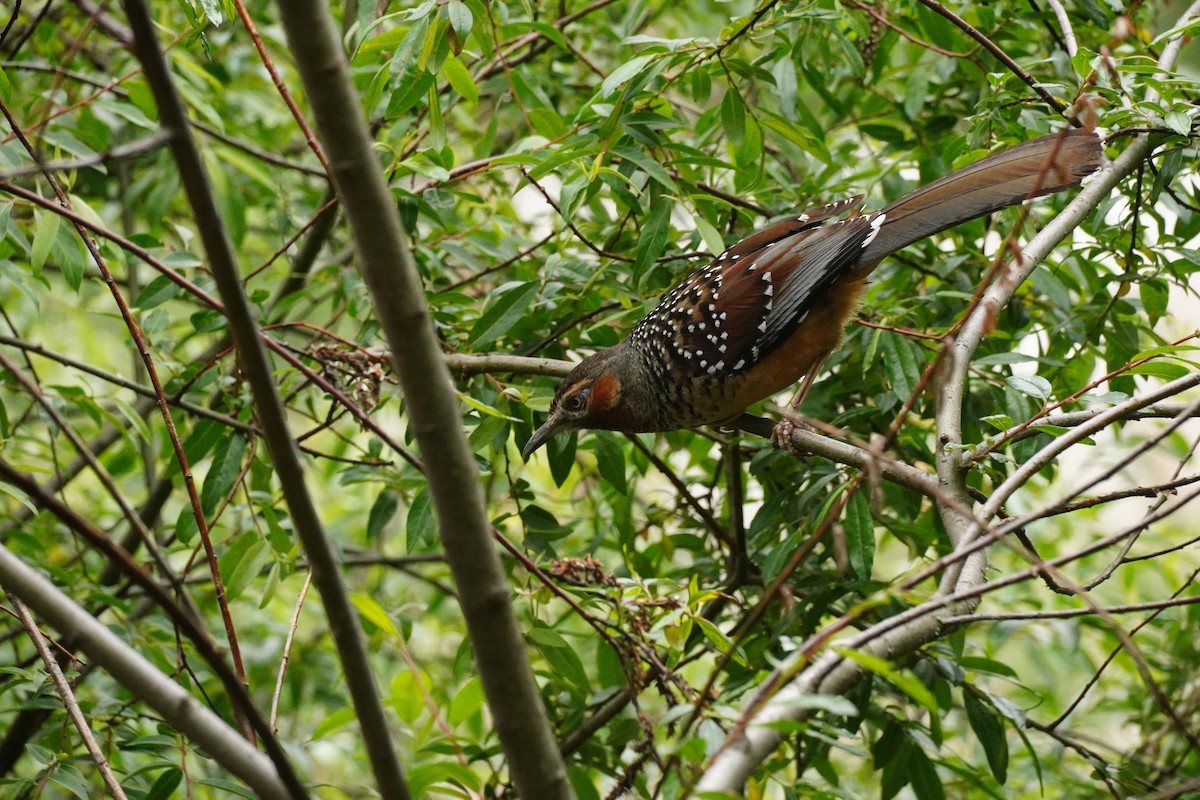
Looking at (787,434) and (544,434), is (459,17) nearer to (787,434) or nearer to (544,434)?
(544,434)

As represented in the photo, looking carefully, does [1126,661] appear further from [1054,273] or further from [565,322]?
[565,322]

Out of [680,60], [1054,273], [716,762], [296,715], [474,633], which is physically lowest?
[716,762]

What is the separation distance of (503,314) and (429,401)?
1891mm

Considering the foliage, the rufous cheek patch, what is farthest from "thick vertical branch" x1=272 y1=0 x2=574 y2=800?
the rufous cheek patch

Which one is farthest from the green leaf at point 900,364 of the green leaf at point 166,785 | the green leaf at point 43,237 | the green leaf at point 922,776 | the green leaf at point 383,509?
the green leaf at point 43,237

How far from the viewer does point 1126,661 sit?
4582 millimetres

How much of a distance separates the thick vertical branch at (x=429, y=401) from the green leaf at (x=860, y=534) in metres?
1.74

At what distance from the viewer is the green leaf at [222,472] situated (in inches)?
134

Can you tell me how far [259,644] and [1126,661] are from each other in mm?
3914

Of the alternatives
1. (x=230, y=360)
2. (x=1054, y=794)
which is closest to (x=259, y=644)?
(x=230, y=360)

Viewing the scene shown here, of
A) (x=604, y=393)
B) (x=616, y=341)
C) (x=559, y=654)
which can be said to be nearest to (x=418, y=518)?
(x=559, y=654)

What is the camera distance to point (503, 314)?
333 cm

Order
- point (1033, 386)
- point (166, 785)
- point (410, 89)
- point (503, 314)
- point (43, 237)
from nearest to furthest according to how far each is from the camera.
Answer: point (1033, 386) → point (166, 785) → point (43, 237) → point (410, 89) → point (503, 314)

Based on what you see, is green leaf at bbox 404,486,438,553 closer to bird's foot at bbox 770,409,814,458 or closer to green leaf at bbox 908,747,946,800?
bird's foot at bbox 770,409,814,458
